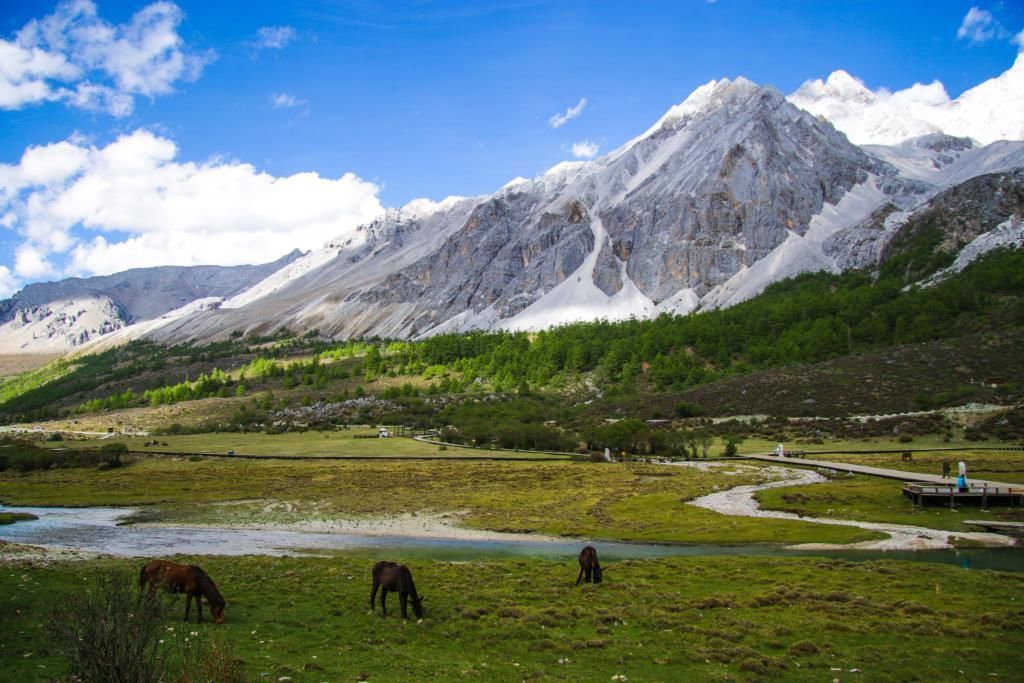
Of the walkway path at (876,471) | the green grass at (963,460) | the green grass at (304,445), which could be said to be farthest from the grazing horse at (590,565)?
the green grass at (304,445)

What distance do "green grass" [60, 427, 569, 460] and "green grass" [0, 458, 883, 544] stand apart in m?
8.84

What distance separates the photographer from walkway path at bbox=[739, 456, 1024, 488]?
4947 cm

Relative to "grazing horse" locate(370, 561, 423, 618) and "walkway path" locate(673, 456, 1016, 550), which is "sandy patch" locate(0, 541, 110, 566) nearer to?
"grazing horse" locate(370, 561, 423, 618)

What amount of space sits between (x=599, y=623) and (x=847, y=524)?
2575cm

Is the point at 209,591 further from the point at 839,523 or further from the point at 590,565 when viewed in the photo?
the point at 839,523

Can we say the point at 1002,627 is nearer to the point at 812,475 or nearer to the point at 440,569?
the point at 440,569

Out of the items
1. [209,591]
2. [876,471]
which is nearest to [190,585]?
[209,591]

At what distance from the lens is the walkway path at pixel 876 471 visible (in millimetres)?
49469

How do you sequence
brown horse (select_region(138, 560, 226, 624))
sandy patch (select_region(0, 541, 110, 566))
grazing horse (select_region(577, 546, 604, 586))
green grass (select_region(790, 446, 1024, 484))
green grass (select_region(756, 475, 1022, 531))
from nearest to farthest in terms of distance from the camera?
brown horse (select_region(138, 560, 226, 624))
grazing horse (select_region(577, 546, 604, 586))
sandy patch (select_region(0, 541, 110, 566))
green grass (select_region(756, 475, 1022, 531))
green grass (select_region(790, 446, 1024, 484))

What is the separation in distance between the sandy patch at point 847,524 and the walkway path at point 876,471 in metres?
3.85

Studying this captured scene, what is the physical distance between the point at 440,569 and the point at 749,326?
156523 mm

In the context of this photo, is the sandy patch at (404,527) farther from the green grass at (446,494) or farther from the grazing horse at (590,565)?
the grazing horse at (590,565)

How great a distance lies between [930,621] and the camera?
20969 millimetres

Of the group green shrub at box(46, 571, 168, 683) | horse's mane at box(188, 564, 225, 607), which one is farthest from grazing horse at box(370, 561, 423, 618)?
green shrub at box(46, 571, 168, 683)
